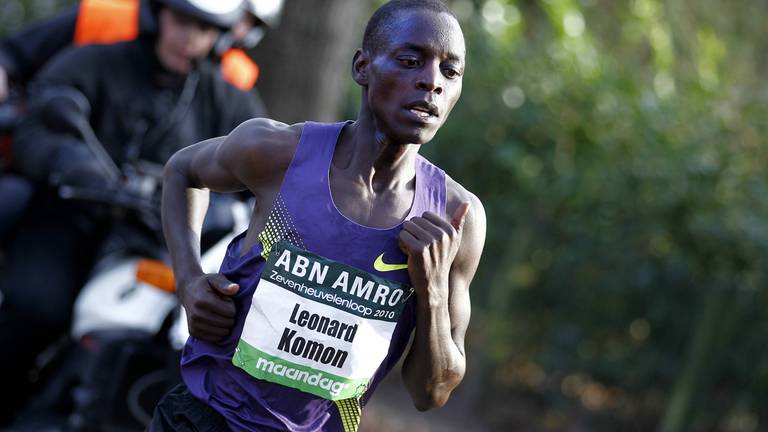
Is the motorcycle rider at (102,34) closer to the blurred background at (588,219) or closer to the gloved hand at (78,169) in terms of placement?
the gloved hand at (78,169)

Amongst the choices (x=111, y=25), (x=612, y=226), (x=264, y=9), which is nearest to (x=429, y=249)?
(x=264, y=9)

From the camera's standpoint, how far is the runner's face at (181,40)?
4754mm

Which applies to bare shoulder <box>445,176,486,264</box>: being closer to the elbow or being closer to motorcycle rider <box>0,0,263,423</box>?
the elbow

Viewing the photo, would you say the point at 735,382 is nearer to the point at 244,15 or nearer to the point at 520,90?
the point at 520,90

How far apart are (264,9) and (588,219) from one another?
9.55 ft

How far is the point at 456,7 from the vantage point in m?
10.5

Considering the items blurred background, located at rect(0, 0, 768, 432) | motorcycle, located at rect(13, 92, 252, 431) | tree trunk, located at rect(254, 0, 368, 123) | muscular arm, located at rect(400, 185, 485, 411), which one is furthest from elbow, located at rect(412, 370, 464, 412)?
tree trunk, located at rect(254, 0, 368, 123)

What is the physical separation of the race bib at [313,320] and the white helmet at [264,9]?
2478mm

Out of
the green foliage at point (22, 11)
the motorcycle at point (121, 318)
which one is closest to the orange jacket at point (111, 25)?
the motorcycle at point (121, 318)

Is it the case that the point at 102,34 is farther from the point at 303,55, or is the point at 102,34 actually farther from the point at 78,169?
the point at 303,55

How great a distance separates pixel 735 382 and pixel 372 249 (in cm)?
451

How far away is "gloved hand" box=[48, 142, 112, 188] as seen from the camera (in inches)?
171

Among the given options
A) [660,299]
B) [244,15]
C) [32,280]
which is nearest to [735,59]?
[660,299]

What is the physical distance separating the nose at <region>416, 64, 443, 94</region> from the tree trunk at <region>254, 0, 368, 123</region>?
12.6 feet
